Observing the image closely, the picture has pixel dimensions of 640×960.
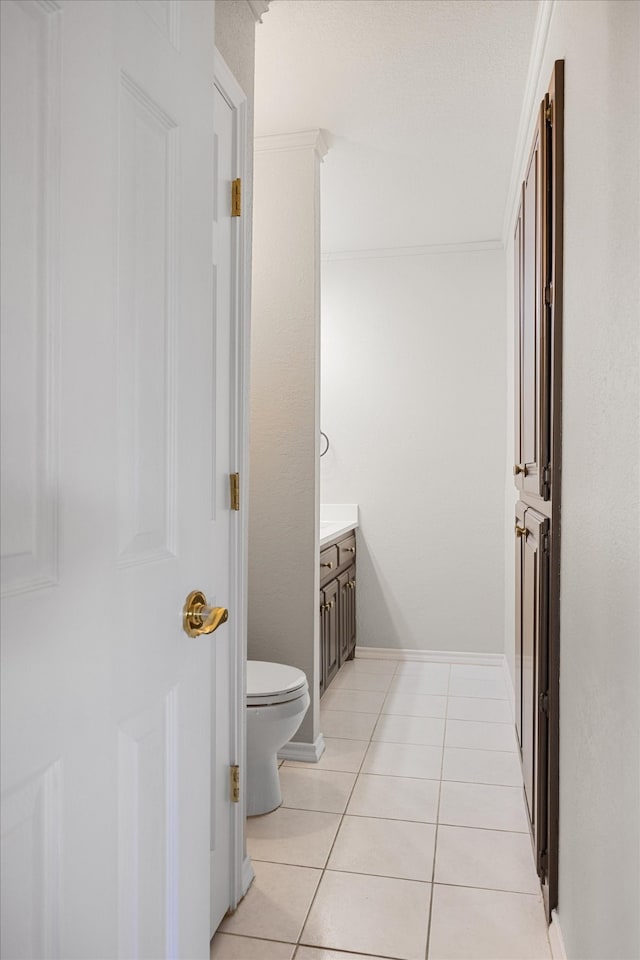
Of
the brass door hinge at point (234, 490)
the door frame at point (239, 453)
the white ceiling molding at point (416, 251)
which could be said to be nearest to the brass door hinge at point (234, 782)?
the door frame at point (239, 453)

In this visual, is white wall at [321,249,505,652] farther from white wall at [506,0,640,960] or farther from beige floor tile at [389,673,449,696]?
white wall at [506,0,640,960]

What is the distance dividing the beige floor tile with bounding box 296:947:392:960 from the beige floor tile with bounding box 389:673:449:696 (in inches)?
83.5

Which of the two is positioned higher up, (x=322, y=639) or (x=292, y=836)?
(x=322, y=639)

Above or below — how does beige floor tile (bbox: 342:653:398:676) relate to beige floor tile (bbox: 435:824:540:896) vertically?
below

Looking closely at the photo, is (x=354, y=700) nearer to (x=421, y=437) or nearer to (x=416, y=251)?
(x=421, y=437)

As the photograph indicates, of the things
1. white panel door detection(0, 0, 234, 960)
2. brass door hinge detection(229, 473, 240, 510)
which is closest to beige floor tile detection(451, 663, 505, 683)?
brass door hinge detection(229, 473, 240, 510)

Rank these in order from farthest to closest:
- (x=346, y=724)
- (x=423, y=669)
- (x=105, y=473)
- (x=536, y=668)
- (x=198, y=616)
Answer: (x=423, y=669) < (x=346, y=724) < (x=536, y=668) < (x=198, y=616) < (x=105, y=473)

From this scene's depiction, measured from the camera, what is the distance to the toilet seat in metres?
2.21

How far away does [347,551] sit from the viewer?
4.07 meters

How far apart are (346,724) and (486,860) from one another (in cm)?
125

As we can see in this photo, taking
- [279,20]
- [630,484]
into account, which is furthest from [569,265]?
[279,20]

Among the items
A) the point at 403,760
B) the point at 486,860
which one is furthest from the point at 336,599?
the point at 486,860

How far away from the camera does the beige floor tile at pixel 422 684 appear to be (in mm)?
3764

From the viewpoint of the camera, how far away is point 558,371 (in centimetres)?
175
